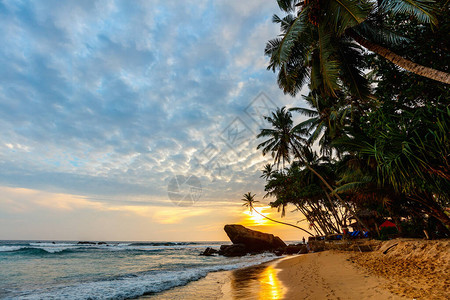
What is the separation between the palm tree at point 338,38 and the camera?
7375mm

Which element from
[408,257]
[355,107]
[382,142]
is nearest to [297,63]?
[355,107]

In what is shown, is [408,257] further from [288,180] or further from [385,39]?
[288,180]

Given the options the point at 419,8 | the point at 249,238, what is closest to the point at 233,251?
the point at 249,238

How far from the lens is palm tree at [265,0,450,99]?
7.38 m

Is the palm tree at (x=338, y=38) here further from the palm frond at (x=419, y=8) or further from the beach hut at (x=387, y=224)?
the beach hut at (x=387, y=224)

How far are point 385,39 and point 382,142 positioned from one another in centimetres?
445

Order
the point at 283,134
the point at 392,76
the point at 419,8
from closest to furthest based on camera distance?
the point at 419,8, the point at 392,76, the point at 283,134

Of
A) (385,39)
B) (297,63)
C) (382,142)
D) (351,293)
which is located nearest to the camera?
(351,293)

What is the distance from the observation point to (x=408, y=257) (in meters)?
9.19

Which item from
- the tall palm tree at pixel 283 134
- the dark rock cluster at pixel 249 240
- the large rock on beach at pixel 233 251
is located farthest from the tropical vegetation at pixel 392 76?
the dark rock cluster at pixel 249 240

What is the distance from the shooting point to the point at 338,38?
11164 millimetres

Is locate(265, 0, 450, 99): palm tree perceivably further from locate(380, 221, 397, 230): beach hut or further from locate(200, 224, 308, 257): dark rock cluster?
locate(200, 224, 308, 257): dark rock cluster

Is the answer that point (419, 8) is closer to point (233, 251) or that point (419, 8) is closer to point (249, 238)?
point (233, 251)

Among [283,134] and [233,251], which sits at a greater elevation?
[283,134]
